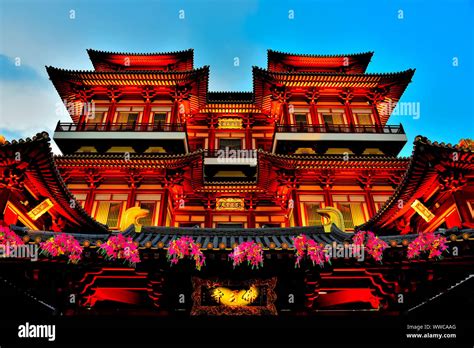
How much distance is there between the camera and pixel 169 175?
19.2 meters

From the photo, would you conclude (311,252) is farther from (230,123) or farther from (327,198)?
(230,123)

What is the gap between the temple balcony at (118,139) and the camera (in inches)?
819

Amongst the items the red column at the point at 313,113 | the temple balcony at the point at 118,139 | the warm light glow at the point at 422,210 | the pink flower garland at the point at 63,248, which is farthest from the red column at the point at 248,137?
the pink flower garland at the point at 63,248

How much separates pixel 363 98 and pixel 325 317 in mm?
20870

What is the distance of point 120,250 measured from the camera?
684 centimetres

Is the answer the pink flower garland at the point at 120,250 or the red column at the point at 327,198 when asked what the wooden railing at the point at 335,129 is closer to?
the red column at the point at 327,198

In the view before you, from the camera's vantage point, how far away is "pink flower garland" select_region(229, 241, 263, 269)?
6910 millimetres

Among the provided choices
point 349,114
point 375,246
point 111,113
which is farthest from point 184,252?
point 349,114

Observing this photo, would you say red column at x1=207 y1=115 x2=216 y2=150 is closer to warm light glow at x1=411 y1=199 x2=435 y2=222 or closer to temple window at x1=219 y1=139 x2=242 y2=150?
temple window at x1=219 y1=139 x2=242 y2=150

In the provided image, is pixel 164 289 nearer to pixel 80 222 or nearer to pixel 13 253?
pixel 13 253

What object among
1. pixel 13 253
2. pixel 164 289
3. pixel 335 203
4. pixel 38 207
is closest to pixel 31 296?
pixel 13 253

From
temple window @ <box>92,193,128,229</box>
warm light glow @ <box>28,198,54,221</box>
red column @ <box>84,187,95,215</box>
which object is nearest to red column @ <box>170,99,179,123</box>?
temple window @ <box>92,193,128,229</box>

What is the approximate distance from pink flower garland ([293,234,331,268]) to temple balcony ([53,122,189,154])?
15.4 metres

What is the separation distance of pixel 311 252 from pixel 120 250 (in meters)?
3.77
